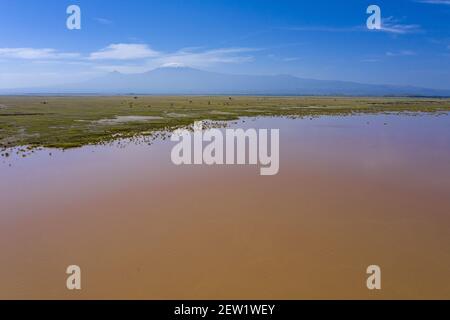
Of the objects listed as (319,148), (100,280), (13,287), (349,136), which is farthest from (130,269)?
(349,136)

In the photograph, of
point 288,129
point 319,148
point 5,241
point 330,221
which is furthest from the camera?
point 288,129

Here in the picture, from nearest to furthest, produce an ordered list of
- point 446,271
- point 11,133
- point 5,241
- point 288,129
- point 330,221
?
point 446,271
point 5,241
point 330,221
point 11,133
point 288,129

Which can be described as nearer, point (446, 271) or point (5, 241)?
point (446, 271)

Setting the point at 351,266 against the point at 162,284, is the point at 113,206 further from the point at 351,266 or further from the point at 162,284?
the point at 351,266

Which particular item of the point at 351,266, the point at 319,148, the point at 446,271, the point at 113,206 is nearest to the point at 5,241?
the point at 113,206

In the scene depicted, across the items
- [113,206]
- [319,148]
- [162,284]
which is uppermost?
[319,148]

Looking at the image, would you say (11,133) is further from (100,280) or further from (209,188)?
(100,280)

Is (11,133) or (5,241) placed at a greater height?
(11,133)
